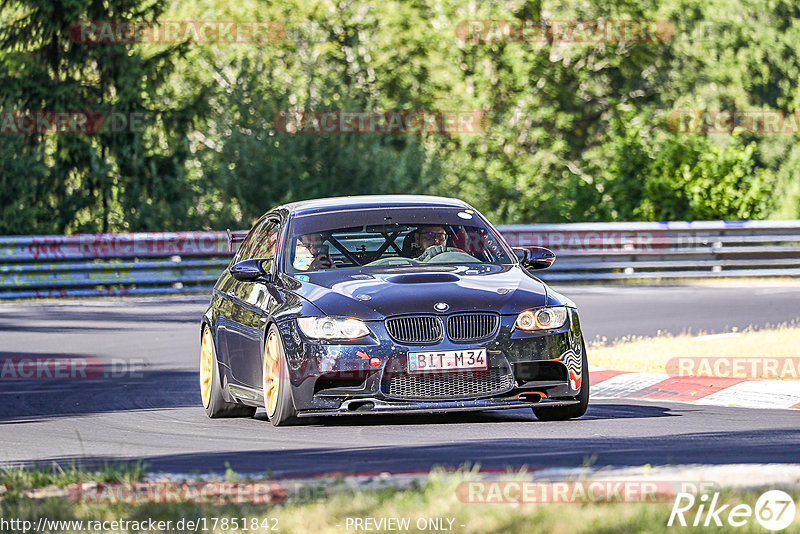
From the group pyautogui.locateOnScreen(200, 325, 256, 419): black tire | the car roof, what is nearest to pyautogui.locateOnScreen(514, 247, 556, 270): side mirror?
the car roof

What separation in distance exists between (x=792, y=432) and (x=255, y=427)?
346 cm

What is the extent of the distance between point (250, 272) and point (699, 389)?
143 inches

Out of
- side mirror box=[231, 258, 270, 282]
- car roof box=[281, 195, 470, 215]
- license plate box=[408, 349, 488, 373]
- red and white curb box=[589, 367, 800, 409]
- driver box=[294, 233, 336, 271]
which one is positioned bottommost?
red and white curb box=[589, 367, 800, 409]

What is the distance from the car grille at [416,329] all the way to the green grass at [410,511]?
2832mm

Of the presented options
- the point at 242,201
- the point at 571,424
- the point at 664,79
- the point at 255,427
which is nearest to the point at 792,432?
the point at 571,424

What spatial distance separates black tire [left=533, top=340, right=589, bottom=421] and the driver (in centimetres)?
176

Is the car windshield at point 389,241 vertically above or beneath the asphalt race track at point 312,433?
above

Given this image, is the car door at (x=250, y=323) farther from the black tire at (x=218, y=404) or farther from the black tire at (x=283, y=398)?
the black tire at (x=283, y=398)

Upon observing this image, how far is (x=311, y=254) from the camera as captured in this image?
10266 mm

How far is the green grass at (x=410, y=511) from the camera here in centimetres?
515

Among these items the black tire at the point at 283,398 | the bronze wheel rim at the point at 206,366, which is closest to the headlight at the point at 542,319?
the black tire at the point at 283,398

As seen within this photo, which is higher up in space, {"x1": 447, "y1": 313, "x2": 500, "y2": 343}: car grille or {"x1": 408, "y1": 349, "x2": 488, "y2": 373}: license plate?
{"x1": 447, "y1": 313, "x2": 500, "y2": 343}: car grille

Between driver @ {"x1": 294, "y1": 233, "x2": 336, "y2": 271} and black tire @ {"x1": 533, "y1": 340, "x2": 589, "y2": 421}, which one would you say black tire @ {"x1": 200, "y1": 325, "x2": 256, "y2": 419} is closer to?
driver @ {"x1": 294, "y1": 233, "x2": 336, "y2": 271}

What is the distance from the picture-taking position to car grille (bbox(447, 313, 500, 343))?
29.9 feet
